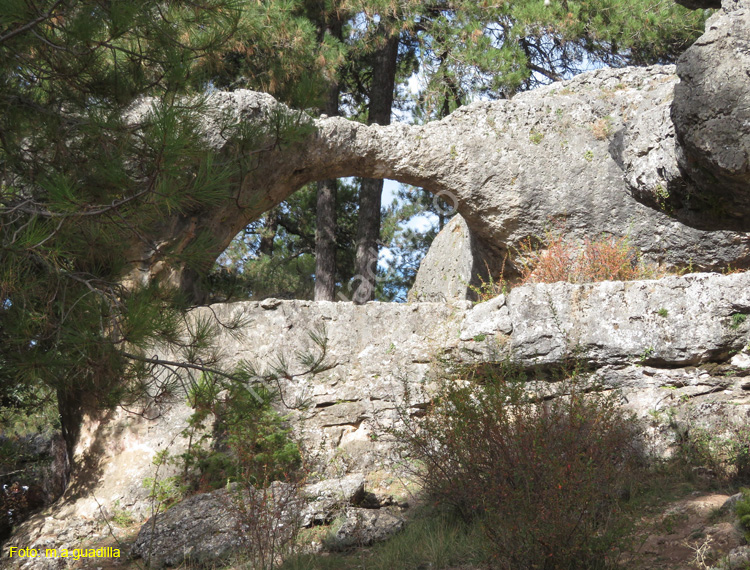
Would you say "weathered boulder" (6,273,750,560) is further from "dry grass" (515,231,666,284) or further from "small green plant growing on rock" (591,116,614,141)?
"small green plant growing on rock" (591,116,614,141)

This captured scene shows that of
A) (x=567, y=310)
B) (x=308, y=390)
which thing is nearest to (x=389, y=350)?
(x=308, y=390)

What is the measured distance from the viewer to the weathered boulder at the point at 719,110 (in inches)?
126

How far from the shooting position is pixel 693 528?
4.85m

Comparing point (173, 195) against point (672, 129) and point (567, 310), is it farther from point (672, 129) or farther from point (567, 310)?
point (567, 310)

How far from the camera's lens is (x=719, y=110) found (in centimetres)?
325

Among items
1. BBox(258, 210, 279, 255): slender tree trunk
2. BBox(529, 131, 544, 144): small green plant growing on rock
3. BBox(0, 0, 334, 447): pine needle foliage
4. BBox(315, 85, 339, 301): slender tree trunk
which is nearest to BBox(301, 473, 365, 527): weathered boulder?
BBox(0, 0, 334, 447): pine needle foliage

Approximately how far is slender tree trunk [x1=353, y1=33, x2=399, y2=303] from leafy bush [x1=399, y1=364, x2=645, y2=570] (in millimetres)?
5273

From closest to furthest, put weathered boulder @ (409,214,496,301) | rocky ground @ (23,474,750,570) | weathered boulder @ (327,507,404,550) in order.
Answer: rocky ground @ (23,474,750,570) < weathered boulder @ (327,507,404,550) < weathered boulder @ (409,214,496,301)

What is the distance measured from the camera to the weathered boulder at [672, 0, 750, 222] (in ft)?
10.5

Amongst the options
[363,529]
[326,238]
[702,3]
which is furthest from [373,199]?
[702,3]

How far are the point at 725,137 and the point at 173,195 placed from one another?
9.32 feet

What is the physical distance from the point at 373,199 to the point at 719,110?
884cm

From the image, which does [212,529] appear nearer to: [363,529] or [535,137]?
[363,529]

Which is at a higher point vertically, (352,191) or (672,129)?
(352,191)
